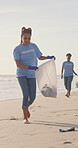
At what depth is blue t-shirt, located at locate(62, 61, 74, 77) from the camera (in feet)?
42.0

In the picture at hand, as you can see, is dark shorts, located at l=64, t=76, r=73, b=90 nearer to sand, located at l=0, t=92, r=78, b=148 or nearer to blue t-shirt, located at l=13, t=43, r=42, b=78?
sand, located at l=0, t=92, r=78, b=148

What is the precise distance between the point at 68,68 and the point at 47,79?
6101 mm

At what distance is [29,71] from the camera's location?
244 inches

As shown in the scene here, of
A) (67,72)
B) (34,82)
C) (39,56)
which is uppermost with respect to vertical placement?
(39,56)

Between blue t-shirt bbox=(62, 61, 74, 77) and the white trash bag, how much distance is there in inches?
233

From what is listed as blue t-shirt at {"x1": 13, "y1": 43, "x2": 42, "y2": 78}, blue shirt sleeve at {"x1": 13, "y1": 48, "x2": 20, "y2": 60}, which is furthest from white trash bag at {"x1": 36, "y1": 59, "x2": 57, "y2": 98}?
blue shirt sleeve at {"x1": 13, "y1": 48, "x2": 20, "y2": 60}

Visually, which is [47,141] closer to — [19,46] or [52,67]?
[19,46]

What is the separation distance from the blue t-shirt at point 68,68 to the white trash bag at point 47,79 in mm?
5917

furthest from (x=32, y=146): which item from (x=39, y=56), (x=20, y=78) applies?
(x=39, y=56)

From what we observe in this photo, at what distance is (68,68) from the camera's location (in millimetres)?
12844

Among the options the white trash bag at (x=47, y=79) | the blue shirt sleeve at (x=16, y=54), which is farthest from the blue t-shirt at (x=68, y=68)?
the blue shirt sleeve at (x=16, y=54)

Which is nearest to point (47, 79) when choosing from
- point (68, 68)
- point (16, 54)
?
point (16, 54)

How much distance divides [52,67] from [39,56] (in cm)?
56

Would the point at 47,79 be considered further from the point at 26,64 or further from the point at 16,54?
the point at 16,54
